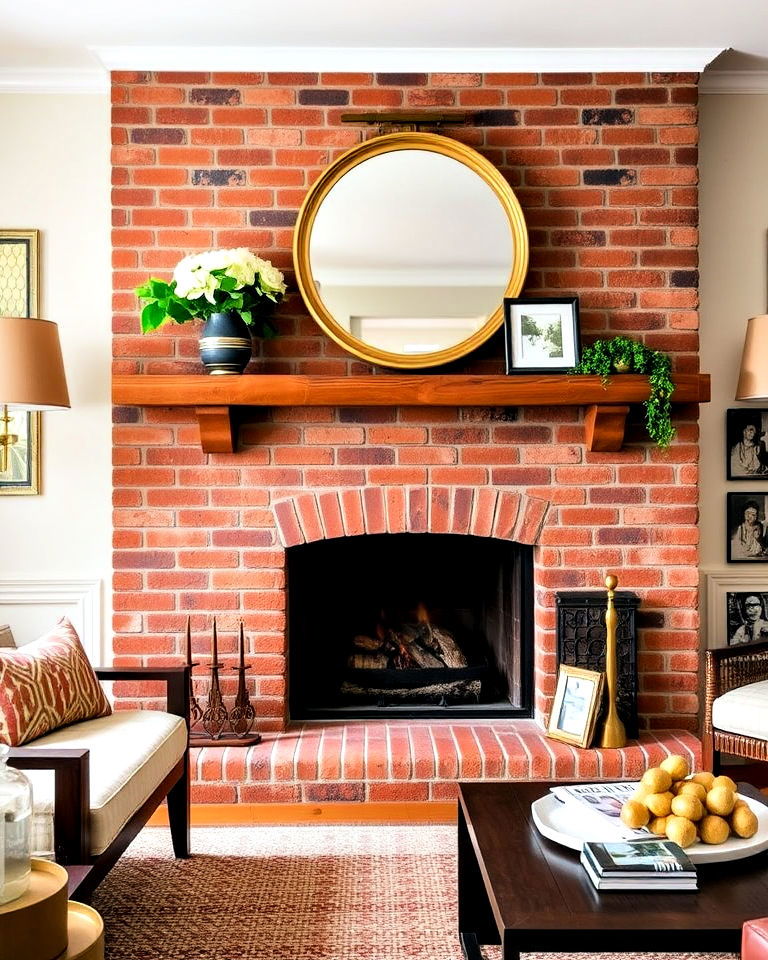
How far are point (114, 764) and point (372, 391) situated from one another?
4.98 feet

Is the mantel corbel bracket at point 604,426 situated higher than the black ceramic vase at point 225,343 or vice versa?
the black ceramic vase at point 225,343

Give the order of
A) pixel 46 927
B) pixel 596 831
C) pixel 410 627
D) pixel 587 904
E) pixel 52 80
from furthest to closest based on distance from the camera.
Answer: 1. pixel 410 627
2. pixel 52 80
3. pixel 596 831
4. pixel 587 904
5. pixel 46 927

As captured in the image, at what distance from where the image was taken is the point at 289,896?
2.60m

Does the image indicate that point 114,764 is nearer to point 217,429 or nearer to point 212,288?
point 217,429

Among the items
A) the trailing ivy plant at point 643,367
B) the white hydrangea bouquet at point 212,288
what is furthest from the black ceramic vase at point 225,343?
the trailing ivy plant at point 643,367

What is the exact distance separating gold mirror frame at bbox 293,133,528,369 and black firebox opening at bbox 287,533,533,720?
773 mm

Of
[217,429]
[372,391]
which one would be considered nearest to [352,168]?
[372,391]

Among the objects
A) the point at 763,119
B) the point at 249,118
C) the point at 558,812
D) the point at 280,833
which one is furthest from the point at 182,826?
the point at 763,119

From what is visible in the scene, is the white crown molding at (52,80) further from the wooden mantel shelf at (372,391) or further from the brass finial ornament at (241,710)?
the brass finial ornament at (241,710)

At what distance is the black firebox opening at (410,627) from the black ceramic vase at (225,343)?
795 millimetres

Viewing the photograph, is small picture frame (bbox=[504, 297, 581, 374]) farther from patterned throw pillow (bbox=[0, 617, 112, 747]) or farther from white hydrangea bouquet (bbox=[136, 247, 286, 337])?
patterned throw pillow (bbox=[0, 617, 112, 747])

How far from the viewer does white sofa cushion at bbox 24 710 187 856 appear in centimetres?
207

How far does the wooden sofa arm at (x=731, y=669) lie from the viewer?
3.08 metres

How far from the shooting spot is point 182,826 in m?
2.85
